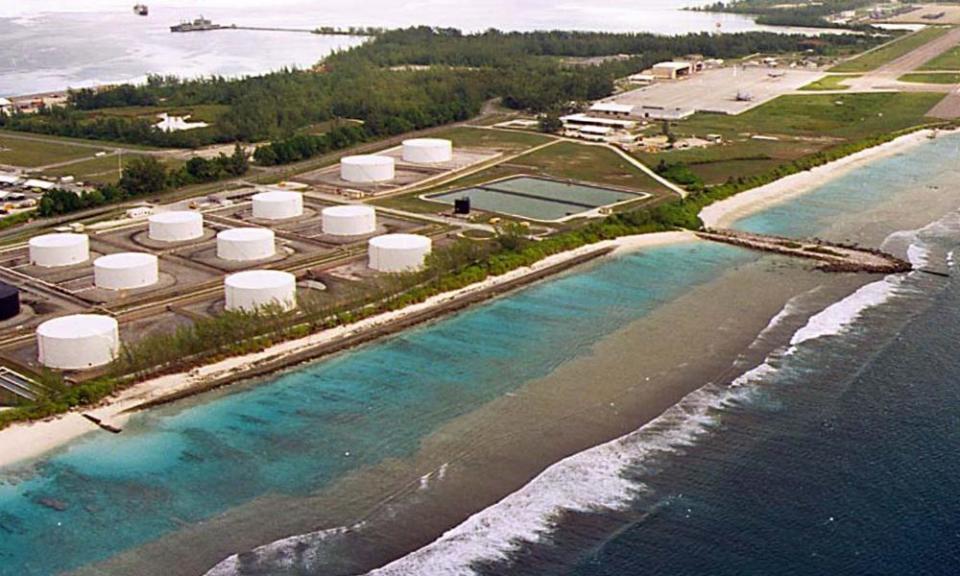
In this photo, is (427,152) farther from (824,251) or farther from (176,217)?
(824,251)

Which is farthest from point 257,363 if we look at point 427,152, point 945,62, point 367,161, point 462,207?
point 945,62

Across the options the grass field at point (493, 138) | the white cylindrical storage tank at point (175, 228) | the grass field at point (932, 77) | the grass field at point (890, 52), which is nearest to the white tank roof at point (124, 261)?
the white cylindrical storage tank at point (175, 228)

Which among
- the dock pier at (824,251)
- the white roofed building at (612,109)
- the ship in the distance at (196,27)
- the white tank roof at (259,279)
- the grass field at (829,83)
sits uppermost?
the ship in the distance at (196,27)

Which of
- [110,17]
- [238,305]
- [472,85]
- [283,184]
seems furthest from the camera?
[110,17]

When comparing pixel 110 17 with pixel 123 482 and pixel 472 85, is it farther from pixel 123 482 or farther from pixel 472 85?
pixel 123 482

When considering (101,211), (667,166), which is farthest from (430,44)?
(101,211)

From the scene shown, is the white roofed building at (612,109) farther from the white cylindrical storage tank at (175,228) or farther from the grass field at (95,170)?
the white cylindrical storage tank at (175,228)

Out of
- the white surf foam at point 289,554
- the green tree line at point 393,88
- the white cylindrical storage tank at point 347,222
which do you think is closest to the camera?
the white surf foam at point 289,554

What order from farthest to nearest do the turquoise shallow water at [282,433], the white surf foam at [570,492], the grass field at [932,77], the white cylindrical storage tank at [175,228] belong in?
the grass field at [932,77] → the white cylindrical storage tank at [175,228] → the turquoise shallow water at [282,433] → the white surf foam at [570,492]
